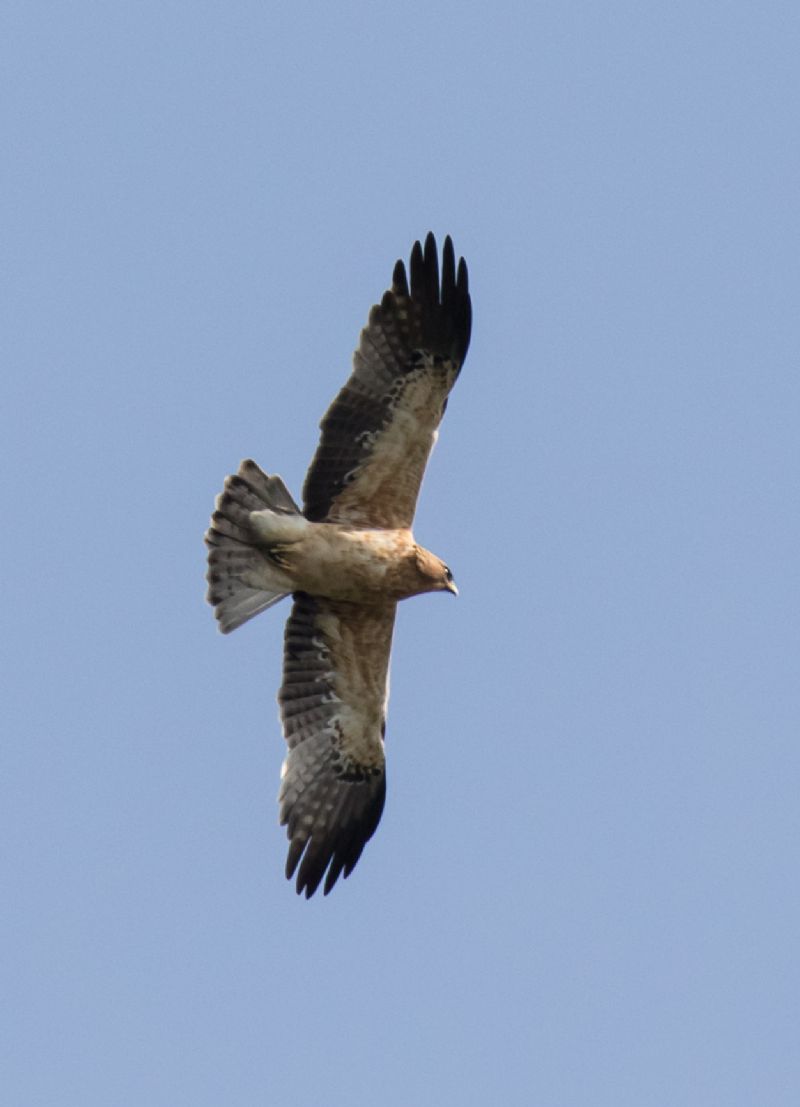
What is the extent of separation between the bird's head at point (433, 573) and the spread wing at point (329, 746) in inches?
27.4

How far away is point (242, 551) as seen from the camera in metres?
14.0

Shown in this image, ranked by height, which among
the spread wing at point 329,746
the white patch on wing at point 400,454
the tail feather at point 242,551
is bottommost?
the spread wing at point 329,746

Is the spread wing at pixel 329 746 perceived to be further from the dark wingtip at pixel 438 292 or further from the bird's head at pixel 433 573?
the dark wingtip at pixel 438 292

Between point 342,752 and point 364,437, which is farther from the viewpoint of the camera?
point 342,752

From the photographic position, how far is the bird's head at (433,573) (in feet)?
45.3

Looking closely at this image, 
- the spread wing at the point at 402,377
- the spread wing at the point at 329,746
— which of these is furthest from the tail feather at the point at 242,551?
the spread wing at the point at 329,746

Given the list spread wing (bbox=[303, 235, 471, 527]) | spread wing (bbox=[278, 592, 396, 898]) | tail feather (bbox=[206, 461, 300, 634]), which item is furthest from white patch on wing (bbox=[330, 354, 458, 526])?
spread wing (bbox=[278, 592, 396, 898])

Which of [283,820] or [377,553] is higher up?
[377,553]

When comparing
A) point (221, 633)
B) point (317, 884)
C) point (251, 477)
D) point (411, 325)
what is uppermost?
point (411, 325)

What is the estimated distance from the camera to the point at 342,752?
14742mm

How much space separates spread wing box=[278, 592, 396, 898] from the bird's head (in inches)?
27.4

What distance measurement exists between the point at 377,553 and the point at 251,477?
34.1 inches

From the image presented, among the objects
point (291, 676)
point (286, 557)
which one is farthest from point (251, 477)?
point (291, 676)

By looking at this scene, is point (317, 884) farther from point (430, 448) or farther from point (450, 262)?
point (450, 262)
